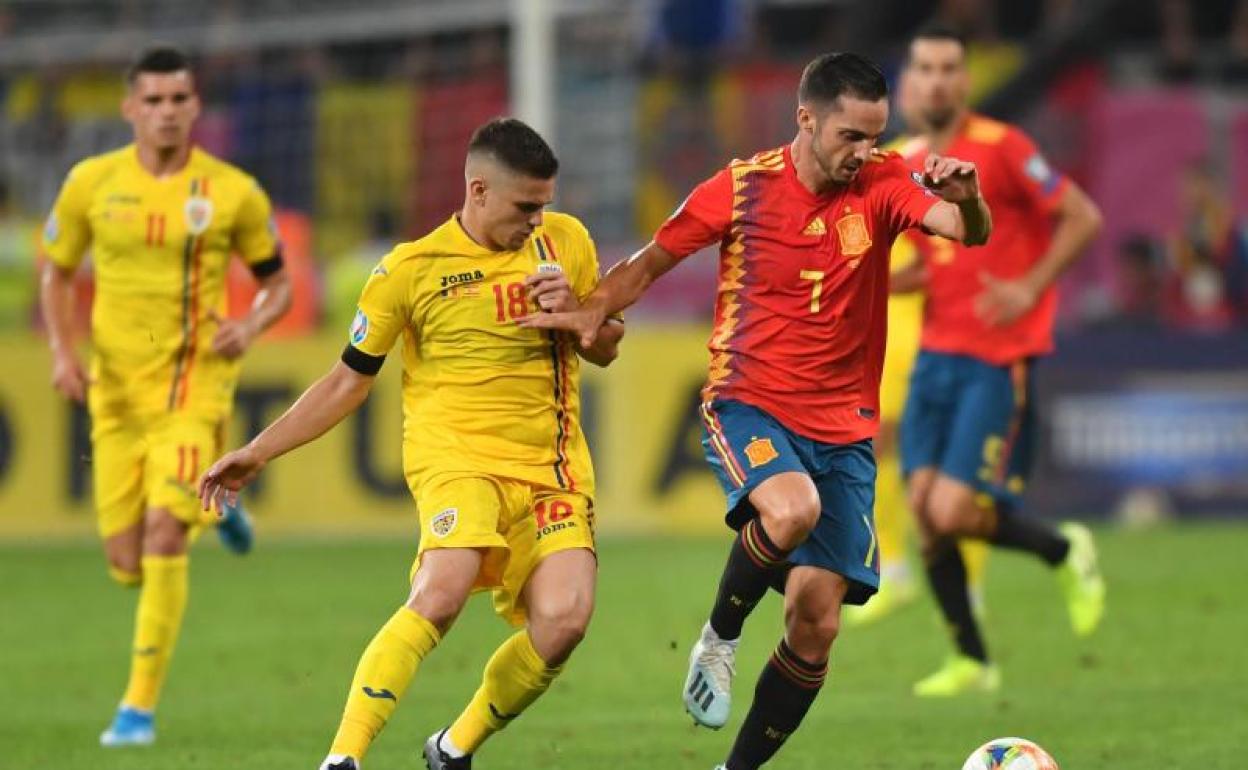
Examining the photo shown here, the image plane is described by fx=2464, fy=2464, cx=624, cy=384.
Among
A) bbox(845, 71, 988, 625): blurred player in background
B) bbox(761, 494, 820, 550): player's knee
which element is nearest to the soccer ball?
bbox(761, 494, 820, 550): player's knee

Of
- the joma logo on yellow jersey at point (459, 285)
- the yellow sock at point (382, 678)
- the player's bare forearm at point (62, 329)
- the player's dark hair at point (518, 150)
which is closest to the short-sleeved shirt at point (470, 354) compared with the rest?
the joma logo on yellow jersey at point (459, 285)

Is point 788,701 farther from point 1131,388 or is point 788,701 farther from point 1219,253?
point 1219,253

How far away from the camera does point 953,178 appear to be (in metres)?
7.60

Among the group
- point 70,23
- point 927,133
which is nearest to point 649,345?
point 927,133

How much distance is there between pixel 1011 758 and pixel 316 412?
2.50 meters

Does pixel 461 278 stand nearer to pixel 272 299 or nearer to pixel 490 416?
pixel 490 416

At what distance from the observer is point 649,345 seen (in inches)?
787

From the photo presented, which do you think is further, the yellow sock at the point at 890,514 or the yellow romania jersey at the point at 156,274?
the yellow sock at the point at 890,514

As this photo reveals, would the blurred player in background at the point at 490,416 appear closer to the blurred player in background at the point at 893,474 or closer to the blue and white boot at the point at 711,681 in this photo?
the blue and white boot at the point at 711,681

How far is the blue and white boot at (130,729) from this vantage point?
10062 millimetres

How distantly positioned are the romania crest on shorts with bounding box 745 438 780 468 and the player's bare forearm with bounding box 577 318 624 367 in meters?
0.58

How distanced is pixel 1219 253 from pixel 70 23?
524 inches

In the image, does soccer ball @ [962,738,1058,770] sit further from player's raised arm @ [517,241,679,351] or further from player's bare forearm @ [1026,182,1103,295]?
player's bare forearm @ [1026,182,1103,295]

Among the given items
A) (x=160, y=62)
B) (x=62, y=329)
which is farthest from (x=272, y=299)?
(x=160, y=62)
